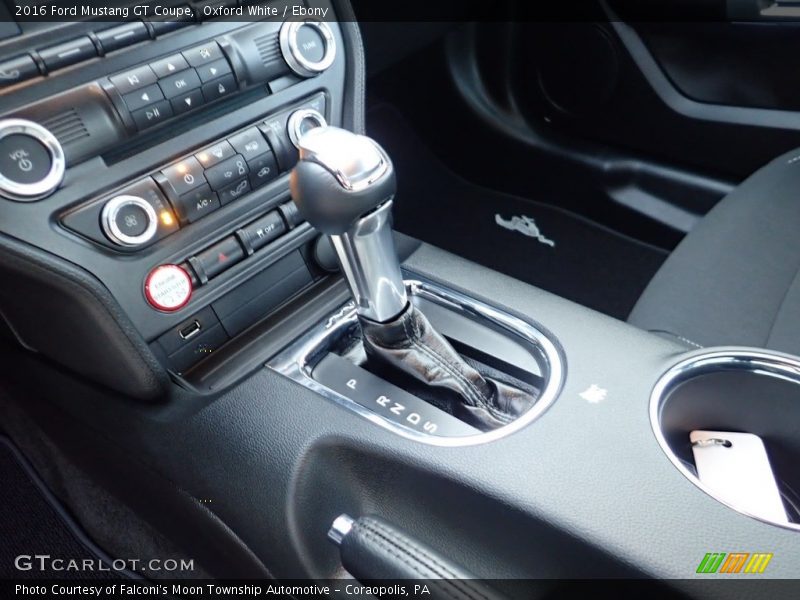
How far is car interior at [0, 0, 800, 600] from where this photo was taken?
57 cm

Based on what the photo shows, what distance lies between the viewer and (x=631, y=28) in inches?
54.6

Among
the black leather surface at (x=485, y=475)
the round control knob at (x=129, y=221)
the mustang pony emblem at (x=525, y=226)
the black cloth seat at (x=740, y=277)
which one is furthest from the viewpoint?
the mustang pony emblem at (x=525, y=226)

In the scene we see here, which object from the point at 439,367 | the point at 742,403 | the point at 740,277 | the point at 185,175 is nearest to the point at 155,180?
the point at 185,175

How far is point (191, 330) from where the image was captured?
725mm

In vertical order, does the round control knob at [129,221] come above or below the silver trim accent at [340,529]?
above

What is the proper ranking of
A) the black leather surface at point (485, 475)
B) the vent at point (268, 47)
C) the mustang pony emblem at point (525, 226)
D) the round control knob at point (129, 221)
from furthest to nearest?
the mustang pony emblem at point (525, 226) < the vent at point (268, 47) < the round control knob at point (129, 221) < the black leather surface at point (485, 475)

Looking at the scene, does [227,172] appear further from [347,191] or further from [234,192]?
A: [347,191]

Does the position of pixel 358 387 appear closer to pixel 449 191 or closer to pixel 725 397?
pixel 725 397

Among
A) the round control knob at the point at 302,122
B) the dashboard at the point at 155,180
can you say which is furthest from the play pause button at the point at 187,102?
A: the round control knob at the point at 302,122

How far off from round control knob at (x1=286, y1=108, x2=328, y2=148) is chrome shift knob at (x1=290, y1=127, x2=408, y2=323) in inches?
6.6

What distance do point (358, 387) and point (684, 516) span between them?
0.30 metres

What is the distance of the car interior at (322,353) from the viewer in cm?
57

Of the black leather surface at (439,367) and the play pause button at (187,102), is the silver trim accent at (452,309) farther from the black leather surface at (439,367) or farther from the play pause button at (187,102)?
the play pause button at (187,102)

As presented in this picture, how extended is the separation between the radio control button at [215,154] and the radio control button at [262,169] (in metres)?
0.02
